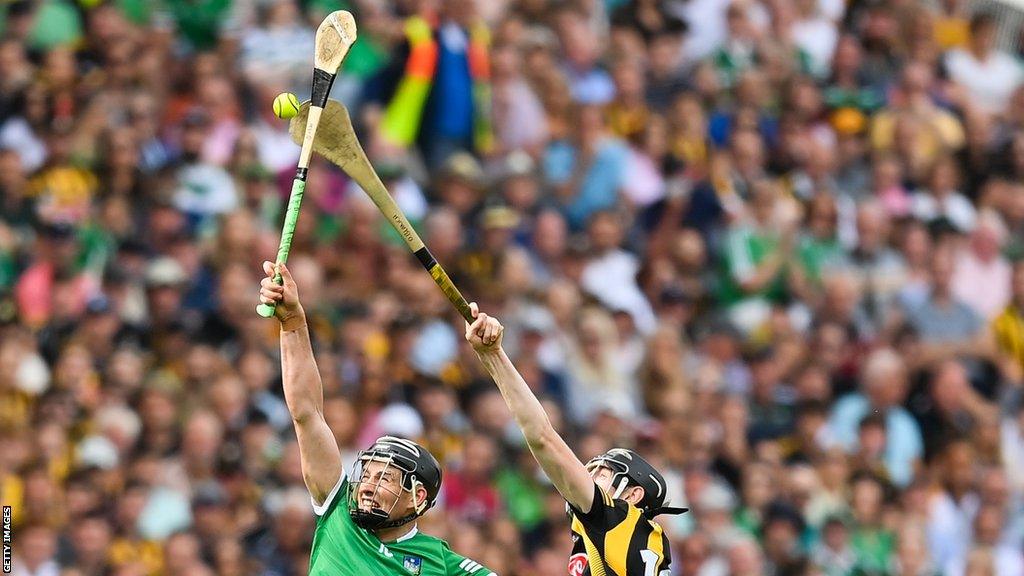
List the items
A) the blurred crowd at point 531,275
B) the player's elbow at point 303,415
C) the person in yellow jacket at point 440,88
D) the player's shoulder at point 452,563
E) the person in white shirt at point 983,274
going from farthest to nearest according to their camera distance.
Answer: the person in white shirt at point 983,274 < the person in yellow jacket at point 440,88 < the blurred crowd at point 531,275 < the player's shoulder at point 452,563 < the player's elbow at point 303,415

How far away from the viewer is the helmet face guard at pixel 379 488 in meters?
8.63

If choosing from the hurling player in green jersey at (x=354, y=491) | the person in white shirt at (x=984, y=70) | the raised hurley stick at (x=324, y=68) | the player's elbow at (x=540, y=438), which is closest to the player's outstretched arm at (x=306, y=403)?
the hurling player in green jersey at (x=354, y=491)

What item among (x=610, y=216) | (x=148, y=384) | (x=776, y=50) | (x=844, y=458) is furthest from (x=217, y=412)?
(x=776, y=50)

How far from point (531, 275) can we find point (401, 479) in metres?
6.25

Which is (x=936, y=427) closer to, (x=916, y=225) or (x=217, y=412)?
(x=916, y=225)

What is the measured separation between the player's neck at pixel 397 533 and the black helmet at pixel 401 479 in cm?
3

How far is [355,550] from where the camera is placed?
8633 millimetres

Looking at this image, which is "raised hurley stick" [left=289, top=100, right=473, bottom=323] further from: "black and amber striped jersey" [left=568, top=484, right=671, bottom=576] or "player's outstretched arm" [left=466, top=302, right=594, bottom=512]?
Answer: "black and amber striped jersey" [left=568, top=484, right=671, bottom=576]

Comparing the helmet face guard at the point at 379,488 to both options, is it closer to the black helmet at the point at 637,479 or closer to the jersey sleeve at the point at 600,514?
the jersey sleeve at the point at 600,514

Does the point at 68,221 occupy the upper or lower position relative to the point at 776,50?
lower

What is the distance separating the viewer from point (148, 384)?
41.5 ft

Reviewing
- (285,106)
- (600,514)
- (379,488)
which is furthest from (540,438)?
(285,106)

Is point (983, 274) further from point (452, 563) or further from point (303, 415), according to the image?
point (303, 415)

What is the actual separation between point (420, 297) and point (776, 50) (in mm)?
5274
